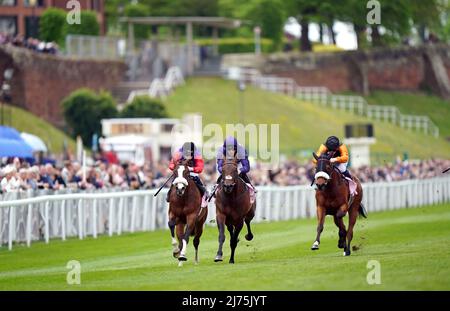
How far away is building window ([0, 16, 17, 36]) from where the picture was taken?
8356 centimetres

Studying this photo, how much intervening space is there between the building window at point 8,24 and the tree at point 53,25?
454 cm

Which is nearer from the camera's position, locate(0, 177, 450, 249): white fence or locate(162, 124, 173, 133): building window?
locate(0, 177, 450, 249): white fence

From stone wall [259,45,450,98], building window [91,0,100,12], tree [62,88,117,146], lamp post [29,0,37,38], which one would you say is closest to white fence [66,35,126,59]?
lamp post [29,0,37,38]

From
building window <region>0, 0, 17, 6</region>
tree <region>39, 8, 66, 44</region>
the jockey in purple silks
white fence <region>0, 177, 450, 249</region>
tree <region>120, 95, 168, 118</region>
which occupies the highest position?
building window <region>0, 0, 17, 6</region>

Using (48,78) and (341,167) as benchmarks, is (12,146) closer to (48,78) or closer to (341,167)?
(341,167)

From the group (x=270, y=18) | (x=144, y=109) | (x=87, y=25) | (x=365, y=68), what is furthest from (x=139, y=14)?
(x=144, y=109)

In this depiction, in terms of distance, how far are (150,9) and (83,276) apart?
85840mm

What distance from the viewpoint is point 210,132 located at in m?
69.3

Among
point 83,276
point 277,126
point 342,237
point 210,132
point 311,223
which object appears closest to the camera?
point 83,276

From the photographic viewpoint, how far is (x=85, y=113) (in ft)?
217

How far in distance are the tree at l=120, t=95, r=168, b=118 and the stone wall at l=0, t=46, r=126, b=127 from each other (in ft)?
10.5

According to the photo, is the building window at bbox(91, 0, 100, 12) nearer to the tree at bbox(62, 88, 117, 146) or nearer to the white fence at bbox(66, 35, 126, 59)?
the white fence at bbox(66, 35, 126, 59)
